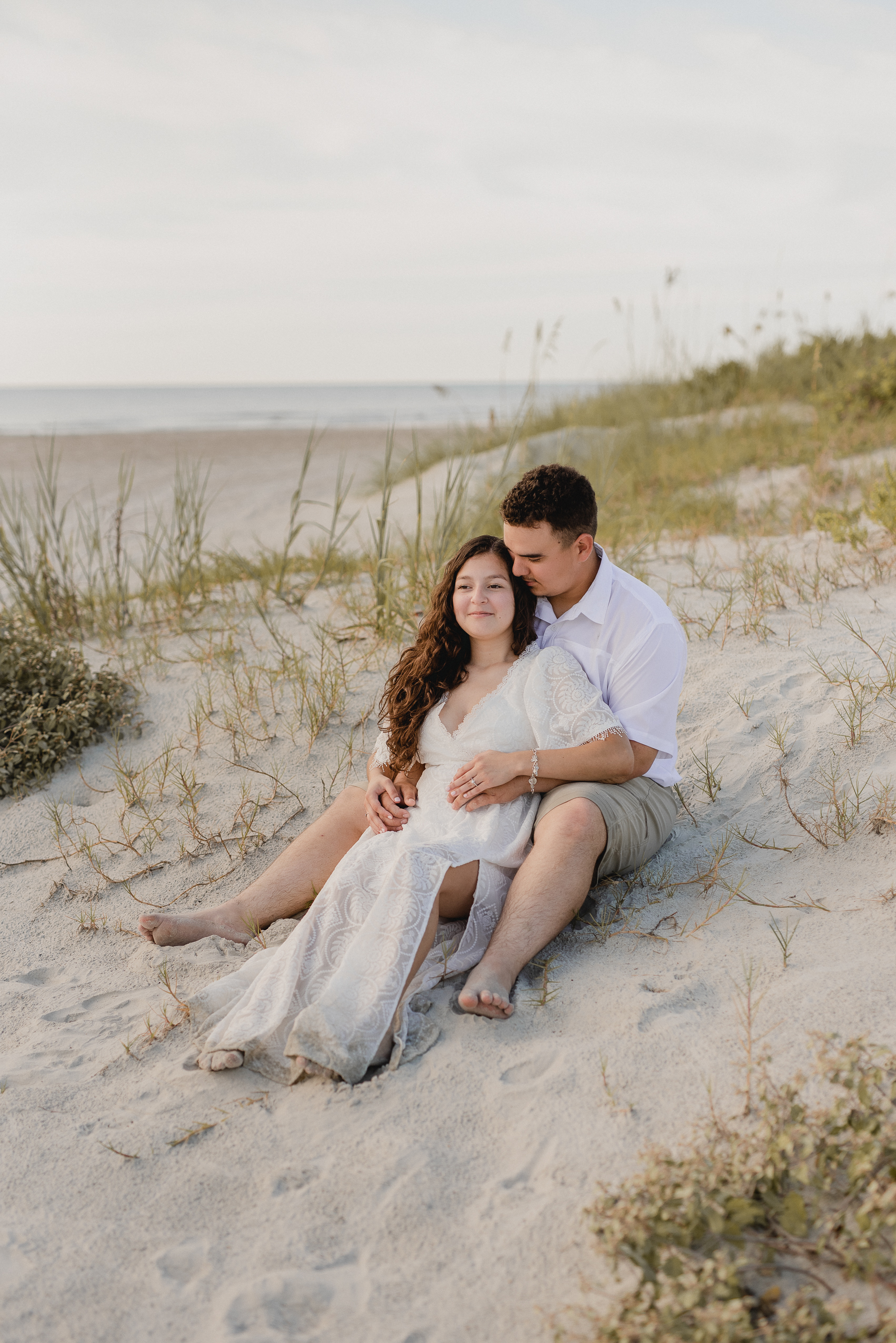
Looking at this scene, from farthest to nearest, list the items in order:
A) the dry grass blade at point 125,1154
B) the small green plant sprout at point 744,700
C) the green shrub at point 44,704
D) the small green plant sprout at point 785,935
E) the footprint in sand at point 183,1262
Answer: the green shrub at point 44,704 → the small green plant sprout at point 744,700 → the small green plant sprout at point 785,935 → the dry grass blade at point 125,1154 → the footprint in sand at point 183,1262

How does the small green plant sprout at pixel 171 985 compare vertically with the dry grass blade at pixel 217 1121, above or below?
above

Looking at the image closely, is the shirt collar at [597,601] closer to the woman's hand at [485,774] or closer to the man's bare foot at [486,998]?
the woman's hand at [485,774]

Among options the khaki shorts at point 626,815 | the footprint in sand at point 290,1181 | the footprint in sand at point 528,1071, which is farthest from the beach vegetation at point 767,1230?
the khaki shorts at point 626,815

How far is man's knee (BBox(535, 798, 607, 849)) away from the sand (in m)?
0.32

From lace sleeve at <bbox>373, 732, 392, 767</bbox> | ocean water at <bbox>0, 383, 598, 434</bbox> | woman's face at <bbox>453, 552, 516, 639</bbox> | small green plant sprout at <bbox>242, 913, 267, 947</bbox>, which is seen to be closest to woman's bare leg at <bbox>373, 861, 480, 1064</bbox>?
lace sleeve at <bbox>373, 732, 392, 767</bbox>

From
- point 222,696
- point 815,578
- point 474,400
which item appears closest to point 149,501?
point 222,696

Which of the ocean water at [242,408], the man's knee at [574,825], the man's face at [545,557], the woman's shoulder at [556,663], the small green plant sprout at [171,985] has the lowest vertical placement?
the small green plant sprout at [171,985]

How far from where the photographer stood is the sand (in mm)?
1849

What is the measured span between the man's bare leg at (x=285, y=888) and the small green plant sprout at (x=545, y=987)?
721 mm

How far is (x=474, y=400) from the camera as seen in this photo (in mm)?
51438

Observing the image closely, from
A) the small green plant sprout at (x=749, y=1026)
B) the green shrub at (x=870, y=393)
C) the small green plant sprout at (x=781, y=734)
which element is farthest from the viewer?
the green shrub at (x=870, y=393)

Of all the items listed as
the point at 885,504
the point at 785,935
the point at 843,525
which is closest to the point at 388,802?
the point at 785,935

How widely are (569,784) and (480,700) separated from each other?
0.38 meters

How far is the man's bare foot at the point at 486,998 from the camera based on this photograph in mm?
2484
